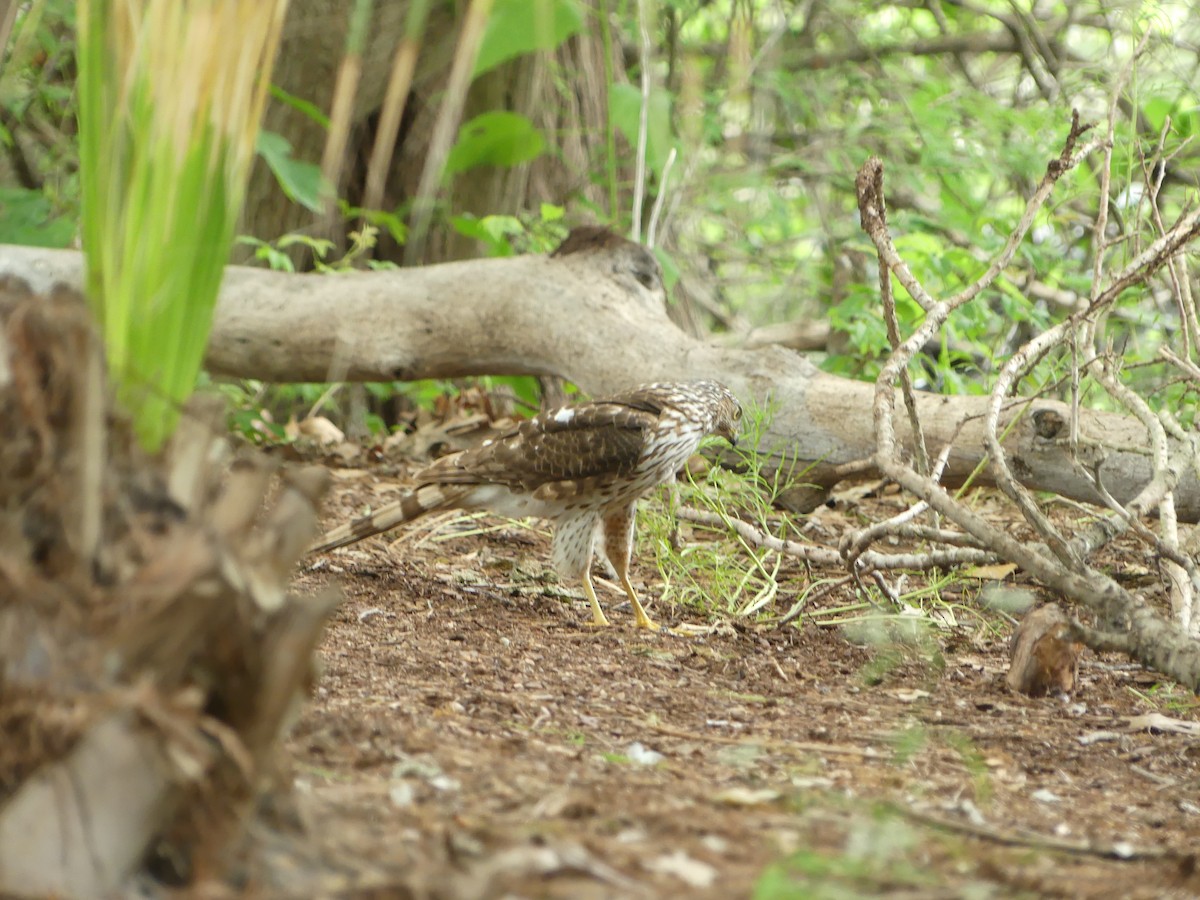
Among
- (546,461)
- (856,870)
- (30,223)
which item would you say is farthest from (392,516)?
(30,223)

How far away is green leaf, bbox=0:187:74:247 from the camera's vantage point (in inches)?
251

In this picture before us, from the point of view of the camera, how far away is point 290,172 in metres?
6.31

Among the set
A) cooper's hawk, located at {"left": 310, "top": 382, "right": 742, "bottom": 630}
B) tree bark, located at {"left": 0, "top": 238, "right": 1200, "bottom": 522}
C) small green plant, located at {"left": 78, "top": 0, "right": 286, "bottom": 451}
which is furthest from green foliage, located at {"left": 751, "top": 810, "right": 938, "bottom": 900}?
tree bark, located at {"left": 0, "top": 238, "right": 1200, "bottom": 522}

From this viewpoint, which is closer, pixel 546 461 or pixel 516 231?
pixel 546 461

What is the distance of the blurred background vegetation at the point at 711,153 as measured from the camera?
21.0 ft

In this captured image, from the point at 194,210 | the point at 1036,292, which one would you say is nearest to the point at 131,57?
the point at 194,210

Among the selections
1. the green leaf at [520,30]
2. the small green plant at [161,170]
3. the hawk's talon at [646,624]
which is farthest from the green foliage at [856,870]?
the green leaf at [520,30]

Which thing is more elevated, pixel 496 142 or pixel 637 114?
Answer: pixel 637 114

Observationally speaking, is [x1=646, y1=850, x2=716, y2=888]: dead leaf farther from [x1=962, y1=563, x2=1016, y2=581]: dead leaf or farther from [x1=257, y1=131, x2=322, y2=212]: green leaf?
[x1=257, y1=131, x2=322, y2=212]: green leaf

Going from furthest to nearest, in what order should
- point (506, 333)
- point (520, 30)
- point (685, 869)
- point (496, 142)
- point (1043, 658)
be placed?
point (496, 142) < point (506, 333) < point (520, 30) < point (1043, 658) < point (685, 869)

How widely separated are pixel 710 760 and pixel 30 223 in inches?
213

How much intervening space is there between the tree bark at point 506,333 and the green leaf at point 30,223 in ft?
1.43

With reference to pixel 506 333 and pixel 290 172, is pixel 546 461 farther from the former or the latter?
pixel 290 172

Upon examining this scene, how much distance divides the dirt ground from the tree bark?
1.01 metres
